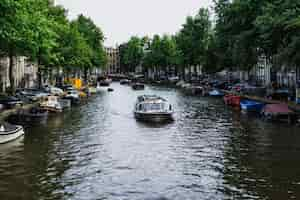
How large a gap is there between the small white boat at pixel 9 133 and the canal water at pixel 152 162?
46 centimetres

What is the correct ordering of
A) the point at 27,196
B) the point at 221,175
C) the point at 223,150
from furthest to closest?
the point at 223,150 < the point at 221,175 < the point at 27,196

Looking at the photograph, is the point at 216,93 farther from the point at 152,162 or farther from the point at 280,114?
the point at 152,162

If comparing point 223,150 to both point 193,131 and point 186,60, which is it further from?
point 186,60

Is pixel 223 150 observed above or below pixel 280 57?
below

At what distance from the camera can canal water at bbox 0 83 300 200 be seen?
2080 cm

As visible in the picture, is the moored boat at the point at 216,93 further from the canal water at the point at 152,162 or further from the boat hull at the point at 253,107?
the canal water at the point at 152,162

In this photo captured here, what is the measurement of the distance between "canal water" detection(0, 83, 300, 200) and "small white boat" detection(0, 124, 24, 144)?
0.46 metres

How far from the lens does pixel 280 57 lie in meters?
40.7

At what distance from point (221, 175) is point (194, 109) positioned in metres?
35.1

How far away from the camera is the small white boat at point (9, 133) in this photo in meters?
31.2

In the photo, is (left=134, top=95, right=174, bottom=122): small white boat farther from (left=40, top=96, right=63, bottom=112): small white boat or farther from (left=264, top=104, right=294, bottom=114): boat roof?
(left=40, top=96, right=63, bottom=112): small white boat

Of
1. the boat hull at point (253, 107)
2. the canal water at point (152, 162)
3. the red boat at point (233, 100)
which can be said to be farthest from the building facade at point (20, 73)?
the boat hull at point (253, 107)

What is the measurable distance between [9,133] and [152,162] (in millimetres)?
10211

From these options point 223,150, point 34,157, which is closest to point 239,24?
point 223,150
